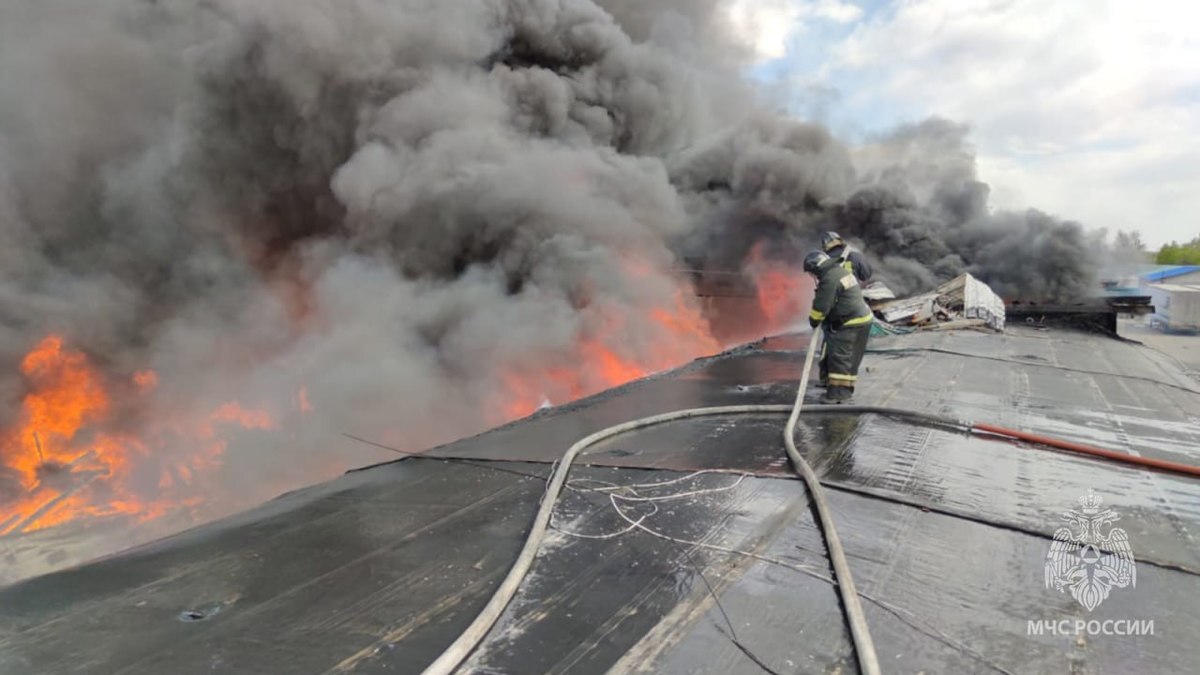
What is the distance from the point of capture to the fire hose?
184cm

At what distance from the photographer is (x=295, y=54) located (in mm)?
10789

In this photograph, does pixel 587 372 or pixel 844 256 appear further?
pixel 587 372

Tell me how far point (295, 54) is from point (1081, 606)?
12344 millimetres

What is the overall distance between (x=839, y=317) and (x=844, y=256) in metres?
0.49

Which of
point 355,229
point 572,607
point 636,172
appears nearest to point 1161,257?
point 636,172

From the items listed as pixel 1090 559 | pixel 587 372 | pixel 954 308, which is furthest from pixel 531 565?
pixel 954 308

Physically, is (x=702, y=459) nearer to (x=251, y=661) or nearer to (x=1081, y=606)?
(x=1081, y=606)

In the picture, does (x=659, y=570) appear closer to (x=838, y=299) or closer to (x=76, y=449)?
(x=838, y=299)

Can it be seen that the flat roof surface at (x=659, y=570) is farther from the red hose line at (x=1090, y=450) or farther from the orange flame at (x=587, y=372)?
the orange flame at (x=587, y=372)

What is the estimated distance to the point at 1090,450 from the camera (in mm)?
3719

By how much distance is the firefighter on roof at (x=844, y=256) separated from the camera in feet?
16.6

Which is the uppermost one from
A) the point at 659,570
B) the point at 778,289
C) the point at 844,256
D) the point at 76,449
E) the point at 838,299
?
the point at 844,256

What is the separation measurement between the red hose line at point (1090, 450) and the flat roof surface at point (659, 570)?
0.23 feet

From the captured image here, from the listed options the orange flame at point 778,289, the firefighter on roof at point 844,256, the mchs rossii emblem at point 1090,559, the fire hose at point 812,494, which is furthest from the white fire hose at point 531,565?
the orange flame at point 778,289
